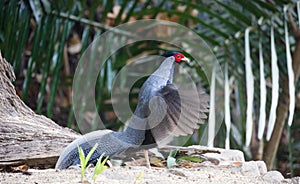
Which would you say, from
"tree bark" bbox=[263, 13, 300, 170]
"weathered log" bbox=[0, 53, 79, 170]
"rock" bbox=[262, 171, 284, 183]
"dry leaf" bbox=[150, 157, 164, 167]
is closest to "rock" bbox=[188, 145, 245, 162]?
"dry leaf" bbox=[150, 157, 164, 167]

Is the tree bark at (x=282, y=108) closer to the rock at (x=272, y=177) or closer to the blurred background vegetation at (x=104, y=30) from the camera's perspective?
the blurred background vegetation at (x=104, y=30)

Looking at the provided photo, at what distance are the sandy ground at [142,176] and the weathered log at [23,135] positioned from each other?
138mm

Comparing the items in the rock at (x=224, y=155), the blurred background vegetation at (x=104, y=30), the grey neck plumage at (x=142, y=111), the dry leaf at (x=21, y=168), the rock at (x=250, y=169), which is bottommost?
the dry leaf at (x=21, y=168)

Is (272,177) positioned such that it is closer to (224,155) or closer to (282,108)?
(224,155)

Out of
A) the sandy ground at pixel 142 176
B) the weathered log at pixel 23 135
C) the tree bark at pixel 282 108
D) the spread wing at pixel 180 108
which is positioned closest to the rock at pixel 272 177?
the sandy ground at pixel 142 176

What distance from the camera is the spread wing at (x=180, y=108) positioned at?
4.07ft

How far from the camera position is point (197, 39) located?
9.14 ft

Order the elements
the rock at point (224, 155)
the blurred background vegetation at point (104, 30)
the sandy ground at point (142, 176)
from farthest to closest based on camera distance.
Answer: the blurred background vegetation at point (104, 30) < the rock at point (224, 155) < the sandy ground at point (142, 176)

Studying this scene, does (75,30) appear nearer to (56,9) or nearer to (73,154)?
(56,9)

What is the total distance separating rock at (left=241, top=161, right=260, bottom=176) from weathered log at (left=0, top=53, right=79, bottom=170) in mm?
446

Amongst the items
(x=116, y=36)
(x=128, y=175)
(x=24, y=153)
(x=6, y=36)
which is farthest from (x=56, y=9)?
(x=128, y=175)

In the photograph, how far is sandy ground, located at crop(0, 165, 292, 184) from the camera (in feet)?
3.69

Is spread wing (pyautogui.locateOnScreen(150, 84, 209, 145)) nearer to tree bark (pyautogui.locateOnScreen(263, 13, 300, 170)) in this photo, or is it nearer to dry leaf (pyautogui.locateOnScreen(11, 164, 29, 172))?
dry leaf (pyautogui.locateOnScreen(11, 164, 29, 172))

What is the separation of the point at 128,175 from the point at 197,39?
168 cm
